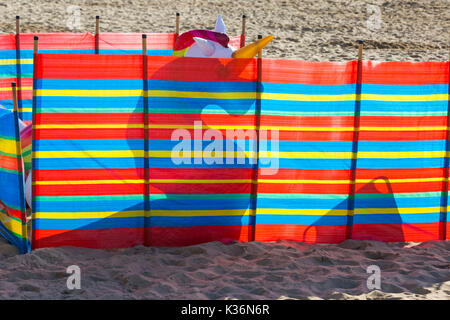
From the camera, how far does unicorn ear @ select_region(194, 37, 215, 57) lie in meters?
6.18

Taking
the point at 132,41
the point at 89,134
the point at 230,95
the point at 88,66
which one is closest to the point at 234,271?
the point at 230,95

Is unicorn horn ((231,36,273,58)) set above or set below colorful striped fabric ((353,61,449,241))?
above

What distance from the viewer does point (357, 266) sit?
214 inches

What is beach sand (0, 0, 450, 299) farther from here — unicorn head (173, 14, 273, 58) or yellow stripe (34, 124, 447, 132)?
unicorn head (173, 14, 273, 58)

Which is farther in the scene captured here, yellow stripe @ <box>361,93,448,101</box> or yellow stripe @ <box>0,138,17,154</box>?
yellow stripe @ <box>361,93,448,101</box>

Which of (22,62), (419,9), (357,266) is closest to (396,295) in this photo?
(357,266)

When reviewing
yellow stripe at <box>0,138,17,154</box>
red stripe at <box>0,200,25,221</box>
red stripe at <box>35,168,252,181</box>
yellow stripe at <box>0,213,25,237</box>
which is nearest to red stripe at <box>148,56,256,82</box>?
red stripe at <box>35,168,252,181</box>

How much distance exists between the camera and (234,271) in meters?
5.23

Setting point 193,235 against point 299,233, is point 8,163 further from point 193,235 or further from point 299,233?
point 299,233

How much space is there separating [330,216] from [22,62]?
5.24m

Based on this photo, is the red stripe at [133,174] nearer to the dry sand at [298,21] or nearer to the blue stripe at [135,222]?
the blue stripe at [135,222]

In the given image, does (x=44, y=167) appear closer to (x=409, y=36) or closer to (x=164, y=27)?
(x=164, y=27)

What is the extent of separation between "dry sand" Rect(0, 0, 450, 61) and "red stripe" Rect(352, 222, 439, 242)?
28.1 feet

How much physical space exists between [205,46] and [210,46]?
0.21 ft
